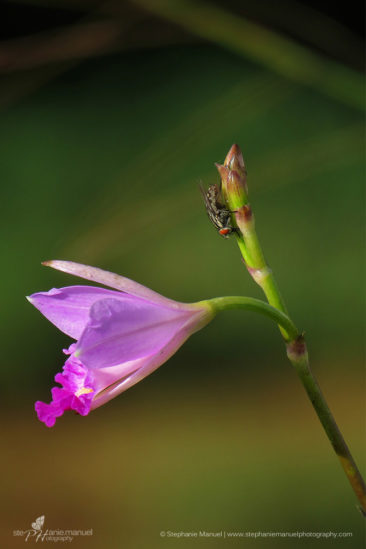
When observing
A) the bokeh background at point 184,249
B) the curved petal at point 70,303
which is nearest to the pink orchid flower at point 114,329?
the curved petal at point 70,303

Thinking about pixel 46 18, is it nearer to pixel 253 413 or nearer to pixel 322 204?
pixel 322 204

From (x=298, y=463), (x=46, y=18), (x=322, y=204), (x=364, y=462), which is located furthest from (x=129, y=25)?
(x=46, y=18)

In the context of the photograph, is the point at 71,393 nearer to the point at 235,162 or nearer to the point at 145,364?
the point at 145,364

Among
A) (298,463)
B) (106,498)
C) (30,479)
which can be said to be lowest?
(298,463)

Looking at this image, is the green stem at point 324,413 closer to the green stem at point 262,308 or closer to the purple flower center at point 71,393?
the green stem at point 262,308

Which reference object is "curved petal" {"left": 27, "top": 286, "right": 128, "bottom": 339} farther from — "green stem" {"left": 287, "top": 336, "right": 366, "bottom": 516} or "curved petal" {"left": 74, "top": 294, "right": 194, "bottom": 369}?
"green stem" {"left": 287, "top": 336, "right": 366, "bottom": 516}

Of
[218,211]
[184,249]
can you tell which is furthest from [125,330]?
[184,249]

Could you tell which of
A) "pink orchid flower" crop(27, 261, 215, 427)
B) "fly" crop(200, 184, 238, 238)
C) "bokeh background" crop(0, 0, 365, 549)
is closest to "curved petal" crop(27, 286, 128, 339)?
"pink orchid flower" crop(27, 261, 215, 427)
